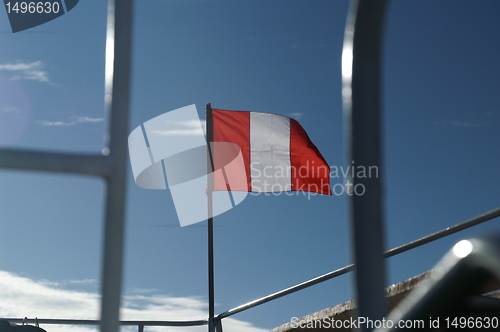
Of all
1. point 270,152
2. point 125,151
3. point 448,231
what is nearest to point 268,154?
point 270,152

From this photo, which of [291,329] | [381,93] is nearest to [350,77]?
[381,93]

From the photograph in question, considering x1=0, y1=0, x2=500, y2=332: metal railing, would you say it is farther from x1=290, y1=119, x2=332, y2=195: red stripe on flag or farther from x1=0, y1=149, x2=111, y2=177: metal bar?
x1=290, y1=119, x2=332, y2=195: red stripe on flag

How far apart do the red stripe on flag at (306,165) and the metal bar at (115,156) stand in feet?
18.0

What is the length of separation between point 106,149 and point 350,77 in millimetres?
265

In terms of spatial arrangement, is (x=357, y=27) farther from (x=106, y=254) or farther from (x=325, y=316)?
(x=325, y=316)

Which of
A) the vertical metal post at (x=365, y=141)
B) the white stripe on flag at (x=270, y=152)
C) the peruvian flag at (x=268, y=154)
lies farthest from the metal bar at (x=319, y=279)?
the white stripe on flag at (x=270, y=152)

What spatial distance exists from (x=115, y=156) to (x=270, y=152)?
5762mm

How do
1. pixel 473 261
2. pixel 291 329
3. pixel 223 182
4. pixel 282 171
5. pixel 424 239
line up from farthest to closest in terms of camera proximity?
pixel 282 171
pixel 223 182
pixel 291 329
pixel 424 239
pixel 473 261

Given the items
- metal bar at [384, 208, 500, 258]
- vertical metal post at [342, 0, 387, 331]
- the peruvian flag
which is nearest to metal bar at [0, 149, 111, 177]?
vertical metal post at [342, 0, 387, 331]

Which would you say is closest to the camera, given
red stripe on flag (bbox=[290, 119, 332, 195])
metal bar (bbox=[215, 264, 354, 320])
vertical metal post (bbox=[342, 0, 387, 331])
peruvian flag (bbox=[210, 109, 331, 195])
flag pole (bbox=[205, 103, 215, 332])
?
vertical metal post (bbox=[342, 0, 387, 331])

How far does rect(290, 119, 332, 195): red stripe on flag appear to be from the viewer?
602 centimetres

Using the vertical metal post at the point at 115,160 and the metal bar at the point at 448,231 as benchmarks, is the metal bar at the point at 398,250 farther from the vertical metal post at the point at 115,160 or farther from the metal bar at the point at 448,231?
the vertical metal post at the point at 115,160

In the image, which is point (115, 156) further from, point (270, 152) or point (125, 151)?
point (270, 152)

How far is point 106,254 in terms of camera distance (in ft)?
1.65
